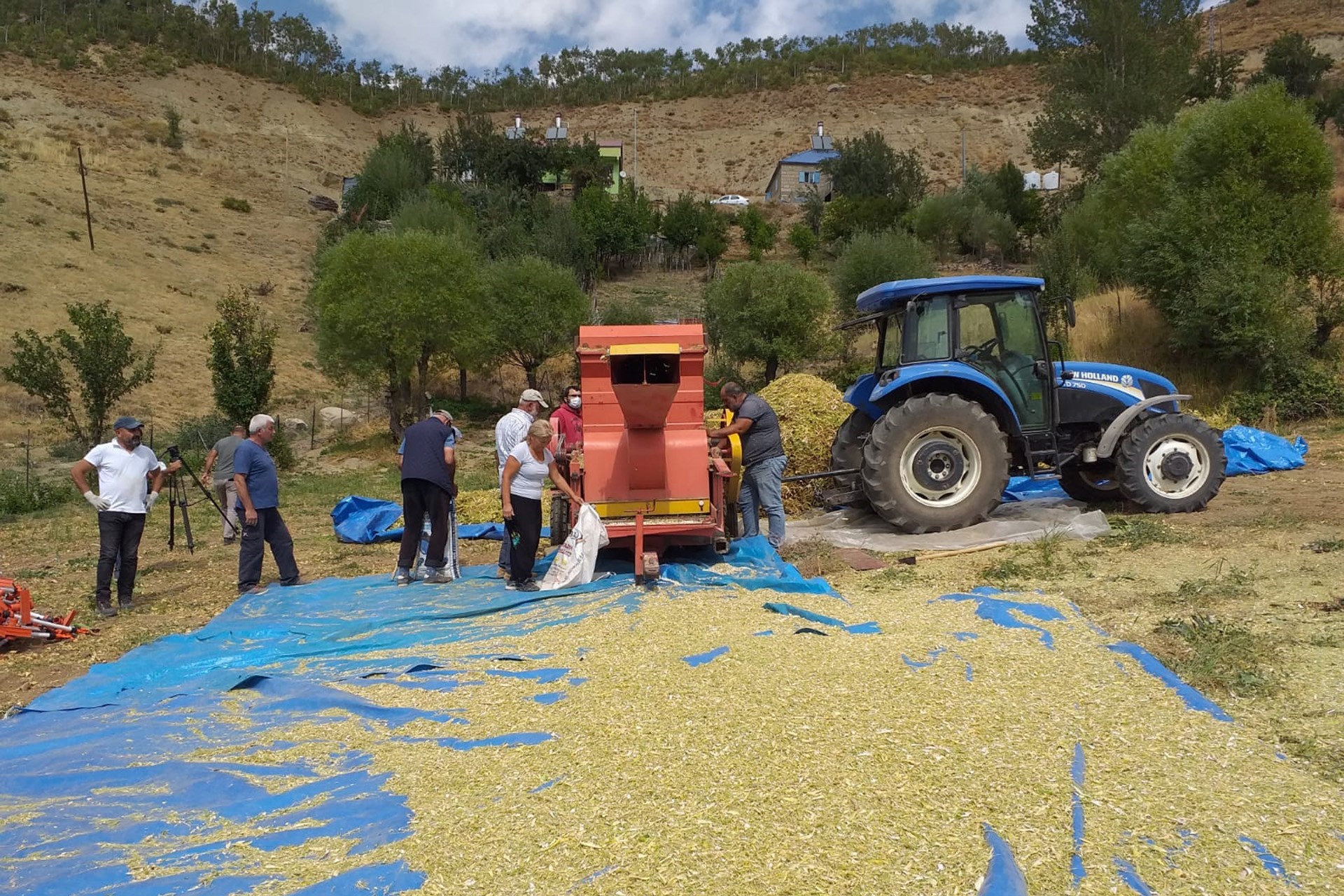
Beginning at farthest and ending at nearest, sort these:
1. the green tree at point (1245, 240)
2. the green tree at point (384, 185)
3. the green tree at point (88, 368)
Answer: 1. the green tree at point (384, 185)
2. the green tree at point (88, 368)
3. the green tree at point (1245, 240)

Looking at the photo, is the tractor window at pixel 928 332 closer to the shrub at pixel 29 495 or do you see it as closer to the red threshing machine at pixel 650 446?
the red threshing machine at pixel 650 446

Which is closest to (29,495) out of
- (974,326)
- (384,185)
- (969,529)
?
(969,529)

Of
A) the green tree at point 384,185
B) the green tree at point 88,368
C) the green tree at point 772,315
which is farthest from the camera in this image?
the green tree at point 384,185

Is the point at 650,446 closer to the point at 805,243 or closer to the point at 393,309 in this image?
the point at 393,309

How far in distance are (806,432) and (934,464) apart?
218 cm

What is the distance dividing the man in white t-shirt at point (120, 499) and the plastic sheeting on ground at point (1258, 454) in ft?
37.2

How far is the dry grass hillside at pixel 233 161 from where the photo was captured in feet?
99.5

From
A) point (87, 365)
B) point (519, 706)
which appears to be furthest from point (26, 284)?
point (519, 706)

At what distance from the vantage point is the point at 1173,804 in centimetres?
310

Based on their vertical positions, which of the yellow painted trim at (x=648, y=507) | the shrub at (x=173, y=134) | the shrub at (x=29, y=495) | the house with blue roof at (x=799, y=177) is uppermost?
the shrub at (x=173, y=134)

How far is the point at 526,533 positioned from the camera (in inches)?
286

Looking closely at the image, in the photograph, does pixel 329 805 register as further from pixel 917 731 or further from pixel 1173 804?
pixel 1173 804

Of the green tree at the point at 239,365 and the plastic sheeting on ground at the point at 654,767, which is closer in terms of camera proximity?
the plastic sheeting on ground at the point at 654,767

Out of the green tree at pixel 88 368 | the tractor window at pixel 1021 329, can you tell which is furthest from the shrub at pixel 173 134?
the tractor window at pixel 1021 329
